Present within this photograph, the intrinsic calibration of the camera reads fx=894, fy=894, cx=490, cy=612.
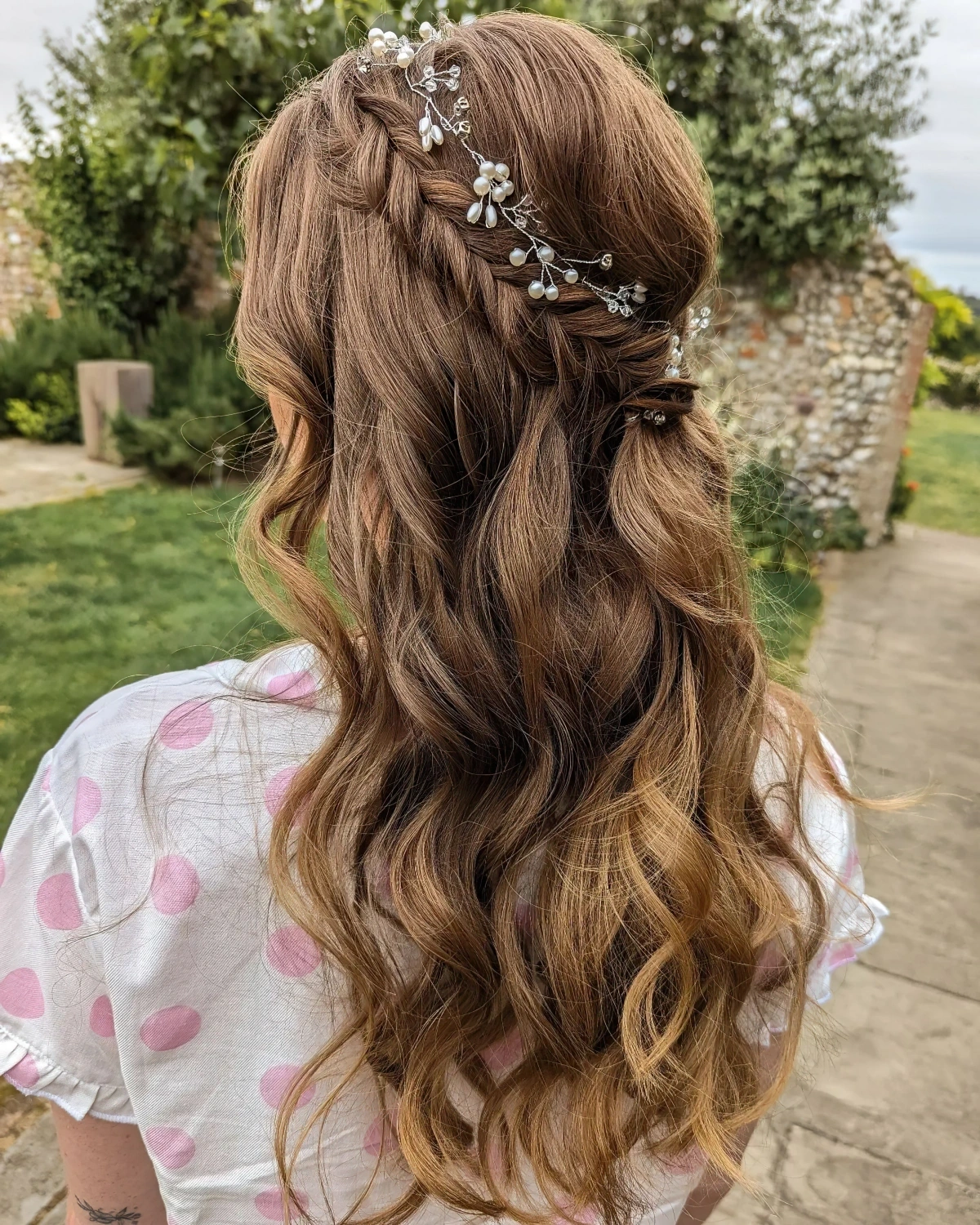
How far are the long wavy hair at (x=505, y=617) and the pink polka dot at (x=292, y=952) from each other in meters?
0.04

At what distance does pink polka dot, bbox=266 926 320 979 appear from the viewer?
79 cm

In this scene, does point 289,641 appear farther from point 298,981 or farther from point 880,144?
point 880,144

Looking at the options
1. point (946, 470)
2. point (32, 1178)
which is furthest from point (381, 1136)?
point (946, 470)

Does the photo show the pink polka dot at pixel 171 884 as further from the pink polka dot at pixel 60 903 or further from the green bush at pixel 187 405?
the green bush at pixel 187 405

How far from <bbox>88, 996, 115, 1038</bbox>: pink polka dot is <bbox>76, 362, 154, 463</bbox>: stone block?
20.7 feet

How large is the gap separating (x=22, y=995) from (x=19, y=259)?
10.4m

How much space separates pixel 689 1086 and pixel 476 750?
0.40m

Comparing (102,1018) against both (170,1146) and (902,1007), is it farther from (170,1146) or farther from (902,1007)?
(902,1007)

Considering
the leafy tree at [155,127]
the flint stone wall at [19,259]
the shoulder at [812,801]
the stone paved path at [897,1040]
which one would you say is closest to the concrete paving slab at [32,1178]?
the stone paved path at [897,1040]

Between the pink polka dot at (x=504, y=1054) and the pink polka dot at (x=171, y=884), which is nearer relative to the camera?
the pink polka dot at (x=171, y=884)

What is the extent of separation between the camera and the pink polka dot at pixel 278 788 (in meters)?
0.76

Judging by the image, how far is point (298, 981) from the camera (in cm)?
81

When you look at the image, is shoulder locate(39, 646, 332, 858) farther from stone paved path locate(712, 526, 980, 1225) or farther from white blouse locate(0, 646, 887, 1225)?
stone paved path locate(712, 526, 980, 1225)

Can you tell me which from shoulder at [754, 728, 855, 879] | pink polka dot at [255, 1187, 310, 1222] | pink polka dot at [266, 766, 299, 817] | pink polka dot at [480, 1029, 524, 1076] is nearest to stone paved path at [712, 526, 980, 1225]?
shoulder at [754, 728, 855, 879]
